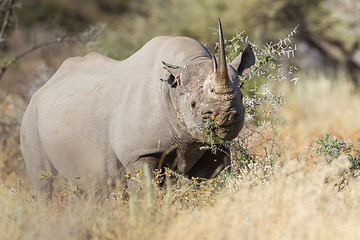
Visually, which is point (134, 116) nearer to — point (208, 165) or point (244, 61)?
point (208, 165)

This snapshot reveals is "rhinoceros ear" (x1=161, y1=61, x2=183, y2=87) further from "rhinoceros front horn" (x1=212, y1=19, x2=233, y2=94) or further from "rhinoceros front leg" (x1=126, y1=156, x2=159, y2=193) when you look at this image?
"rhinoceros front leg" (x1=126, y1=156, x2=159, y2=193)

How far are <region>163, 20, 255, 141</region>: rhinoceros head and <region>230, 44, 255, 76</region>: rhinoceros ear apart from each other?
152 millimetres

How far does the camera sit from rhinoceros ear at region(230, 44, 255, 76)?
5.49 metres

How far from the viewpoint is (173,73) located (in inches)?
205

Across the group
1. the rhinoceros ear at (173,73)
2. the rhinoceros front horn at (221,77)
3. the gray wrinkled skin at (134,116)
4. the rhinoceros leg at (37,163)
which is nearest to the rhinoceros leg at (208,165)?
the gray wrinkled skin at (134,116)

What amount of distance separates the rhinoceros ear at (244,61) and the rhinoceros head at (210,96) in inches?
A: 6.0

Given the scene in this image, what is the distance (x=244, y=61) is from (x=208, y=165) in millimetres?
970

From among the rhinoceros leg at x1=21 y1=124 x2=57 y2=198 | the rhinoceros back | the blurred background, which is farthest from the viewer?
the blurred background

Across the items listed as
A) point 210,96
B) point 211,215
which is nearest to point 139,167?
point 210,96

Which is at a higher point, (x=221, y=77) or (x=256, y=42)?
(x=221, y=77)

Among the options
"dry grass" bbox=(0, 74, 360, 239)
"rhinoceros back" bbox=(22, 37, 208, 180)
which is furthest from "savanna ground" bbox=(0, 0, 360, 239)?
"rhinoceros back" bbox=(22, 37, 208, 180)

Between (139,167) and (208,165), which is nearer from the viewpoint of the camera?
(139,167)

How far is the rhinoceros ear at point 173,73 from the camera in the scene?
520 cm

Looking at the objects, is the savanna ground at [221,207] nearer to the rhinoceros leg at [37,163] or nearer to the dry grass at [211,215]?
the dry grass at [211,215]
